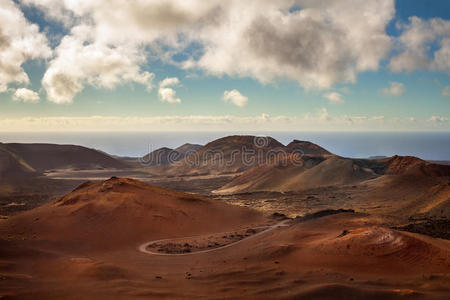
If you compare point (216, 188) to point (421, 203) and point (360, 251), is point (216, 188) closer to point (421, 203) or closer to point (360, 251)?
point (421, 203)

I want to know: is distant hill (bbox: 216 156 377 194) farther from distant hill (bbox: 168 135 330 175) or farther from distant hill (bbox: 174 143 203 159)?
distant hill (bbox: 174 143 203 159)

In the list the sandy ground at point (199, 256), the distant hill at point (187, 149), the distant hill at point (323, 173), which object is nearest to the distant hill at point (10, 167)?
the distant hill at point (323, 173)

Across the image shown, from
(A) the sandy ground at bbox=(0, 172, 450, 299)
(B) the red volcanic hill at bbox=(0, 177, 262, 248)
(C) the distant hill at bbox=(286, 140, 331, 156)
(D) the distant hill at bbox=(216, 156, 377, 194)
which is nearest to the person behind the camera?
(A) the sandy ground at bbox=(0, 172, 450, 299)

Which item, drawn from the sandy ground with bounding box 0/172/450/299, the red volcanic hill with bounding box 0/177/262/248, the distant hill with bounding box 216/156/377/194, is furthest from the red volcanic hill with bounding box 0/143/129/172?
the sandy ground with bounding box 0/172/450/299

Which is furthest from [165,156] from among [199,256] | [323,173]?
[199,256]

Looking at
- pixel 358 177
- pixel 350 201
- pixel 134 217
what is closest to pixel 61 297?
pixel 134 217

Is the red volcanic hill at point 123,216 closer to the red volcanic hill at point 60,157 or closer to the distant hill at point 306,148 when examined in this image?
the distant hill at point 306,148
